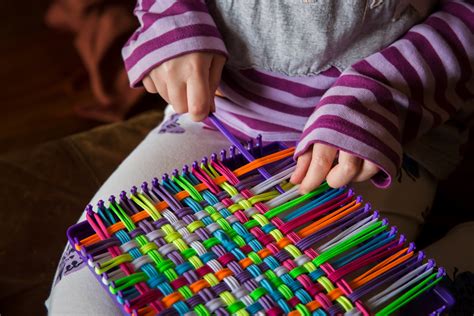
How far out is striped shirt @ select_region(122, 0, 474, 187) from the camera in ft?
1.86

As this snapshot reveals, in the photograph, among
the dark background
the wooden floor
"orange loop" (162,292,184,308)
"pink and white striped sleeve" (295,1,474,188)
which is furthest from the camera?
the wooden floor

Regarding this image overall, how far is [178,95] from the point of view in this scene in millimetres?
608

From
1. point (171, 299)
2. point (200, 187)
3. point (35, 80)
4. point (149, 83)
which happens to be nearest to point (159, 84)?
point (149, 83)

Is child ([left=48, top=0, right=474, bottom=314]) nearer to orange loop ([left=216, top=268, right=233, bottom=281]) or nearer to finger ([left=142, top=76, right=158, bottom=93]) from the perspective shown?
finger ([left=142, top=76, right=158, bottom=93])

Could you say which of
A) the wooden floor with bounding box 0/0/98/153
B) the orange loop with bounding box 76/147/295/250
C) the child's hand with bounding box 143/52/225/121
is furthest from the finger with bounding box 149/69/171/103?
the wooden floor with bounding box 0/0/98/153

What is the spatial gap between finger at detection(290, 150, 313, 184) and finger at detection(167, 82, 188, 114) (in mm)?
128

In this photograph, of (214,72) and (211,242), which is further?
(214,72)

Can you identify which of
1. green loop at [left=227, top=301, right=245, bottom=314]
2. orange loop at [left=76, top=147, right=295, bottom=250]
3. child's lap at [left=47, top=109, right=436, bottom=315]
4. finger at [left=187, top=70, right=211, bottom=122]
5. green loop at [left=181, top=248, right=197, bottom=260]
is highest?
finger at [left=187, top=70, right=211, bottom=122]

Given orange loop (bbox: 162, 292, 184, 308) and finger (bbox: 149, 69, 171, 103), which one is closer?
orange loop (bbox: 162, 292, 184, 308)

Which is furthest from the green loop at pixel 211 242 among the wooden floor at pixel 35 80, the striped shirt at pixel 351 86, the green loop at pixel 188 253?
the wooden floor at pixel 35 80

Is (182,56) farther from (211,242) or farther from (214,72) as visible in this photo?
(211,242)

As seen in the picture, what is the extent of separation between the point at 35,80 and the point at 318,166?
1.00 meters

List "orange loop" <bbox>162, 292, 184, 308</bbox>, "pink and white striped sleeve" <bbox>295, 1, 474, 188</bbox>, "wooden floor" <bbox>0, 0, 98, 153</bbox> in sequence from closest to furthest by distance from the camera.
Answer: "orange loop" <bbox>162, 292, 184, 308</bbox>
"pink and white striped sleeve" <bbox>295, 1, 474, 188</bbox>
"wooden floor" <bbox>0, 0, 98, 153</bbox>

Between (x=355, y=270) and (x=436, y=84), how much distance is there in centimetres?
23
